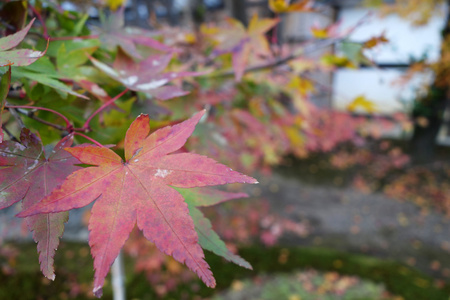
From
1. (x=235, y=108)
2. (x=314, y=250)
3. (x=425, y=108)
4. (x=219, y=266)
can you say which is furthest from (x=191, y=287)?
(x=425, y=108)

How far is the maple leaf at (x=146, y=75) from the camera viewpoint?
0.53 metres

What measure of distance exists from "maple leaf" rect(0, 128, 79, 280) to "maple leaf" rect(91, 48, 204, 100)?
0.18m

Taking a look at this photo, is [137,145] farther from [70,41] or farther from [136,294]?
[136,294]

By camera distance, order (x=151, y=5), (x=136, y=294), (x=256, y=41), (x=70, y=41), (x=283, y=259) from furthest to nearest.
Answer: (x=151, y=5)
(x=283, y=259)
(x=136, y=294)
(x=256, y=41)
(x=70, y=41)

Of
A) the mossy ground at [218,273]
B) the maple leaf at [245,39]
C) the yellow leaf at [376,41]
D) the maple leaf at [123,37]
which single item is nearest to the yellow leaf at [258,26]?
the maple leaf at [245,39]

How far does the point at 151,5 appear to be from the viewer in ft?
12.0

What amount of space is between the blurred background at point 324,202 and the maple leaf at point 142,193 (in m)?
0.68

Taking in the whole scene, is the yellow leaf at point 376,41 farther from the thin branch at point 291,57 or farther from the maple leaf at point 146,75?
the maple leaf at point 146,75

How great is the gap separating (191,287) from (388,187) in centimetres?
440

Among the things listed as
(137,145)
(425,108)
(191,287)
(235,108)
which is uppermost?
(137,145)

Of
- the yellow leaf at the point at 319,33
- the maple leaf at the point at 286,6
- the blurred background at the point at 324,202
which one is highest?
the maple leaf at the point at 286,6

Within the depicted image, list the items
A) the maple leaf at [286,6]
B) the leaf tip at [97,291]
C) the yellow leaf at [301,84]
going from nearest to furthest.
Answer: the leaf tip at [97,291], the maple leaf at [286,6], the yellow leaf at [301,84]

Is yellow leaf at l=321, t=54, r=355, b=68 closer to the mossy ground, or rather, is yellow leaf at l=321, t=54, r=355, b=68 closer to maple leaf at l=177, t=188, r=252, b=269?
maple leaf at l=177, t=188, r=252, b=269

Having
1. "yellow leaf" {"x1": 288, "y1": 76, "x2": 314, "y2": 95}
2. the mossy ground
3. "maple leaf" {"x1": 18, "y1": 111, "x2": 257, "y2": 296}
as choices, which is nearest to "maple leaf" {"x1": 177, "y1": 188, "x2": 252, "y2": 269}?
"maple leaf" {"x1": 18, "y1": 111, "x2": 257, "y2": 296}
